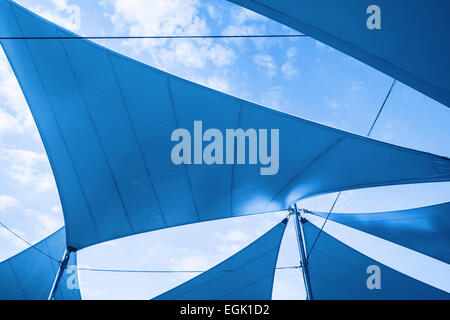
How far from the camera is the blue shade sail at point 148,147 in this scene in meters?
4.05

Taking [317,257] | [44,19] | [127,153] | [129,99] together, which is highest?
[44,19]

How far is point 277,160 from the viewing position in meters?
4.76

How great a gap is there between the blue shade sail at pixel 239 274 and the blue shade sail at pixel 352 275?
87cm

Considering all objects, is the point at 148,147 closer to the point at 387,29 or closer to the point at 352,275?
the point at 387,29

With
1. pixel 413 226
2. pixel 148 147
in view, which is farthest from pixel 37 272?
pixel 413 226

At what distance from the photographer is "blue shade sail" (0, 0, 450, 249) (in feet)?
13.3

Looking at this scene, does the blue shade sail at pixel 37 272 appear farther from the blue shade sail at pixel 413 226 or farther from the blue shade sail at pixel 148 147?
the blue shade sail at pixel 413 226

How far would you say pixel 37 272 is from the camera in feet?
25.0

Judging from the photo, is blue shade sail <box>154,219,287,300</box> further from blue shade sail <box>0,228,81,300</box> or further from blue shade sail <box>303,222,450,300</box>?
blue shade sail <box>0,228,81,300</box>

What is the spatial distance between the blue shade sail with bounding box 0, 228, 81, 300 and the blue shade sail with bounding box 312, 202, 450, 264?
6.53 metres

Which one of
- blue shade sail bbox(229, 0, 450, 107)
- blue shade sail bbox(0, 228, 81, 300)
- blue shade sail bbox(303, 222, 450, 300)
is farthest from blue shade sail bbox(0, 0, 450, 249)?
blue shade sail bbox(0, 228, 81, 300)

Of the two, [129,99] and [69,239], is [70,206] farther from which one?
[129,99]
